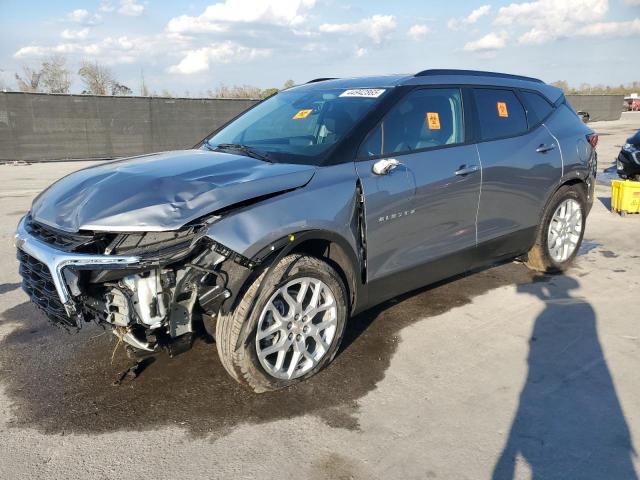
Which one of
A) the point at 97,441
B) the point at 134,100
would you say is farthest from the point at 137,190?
the point at 134,100

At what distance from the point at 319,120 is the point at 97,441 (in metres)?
2.45

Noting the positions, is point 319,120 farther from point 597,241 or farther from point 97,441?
point 597,241

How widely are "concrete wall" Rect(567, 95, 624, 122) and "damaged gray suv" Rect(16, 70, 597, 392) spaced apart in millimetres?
34062

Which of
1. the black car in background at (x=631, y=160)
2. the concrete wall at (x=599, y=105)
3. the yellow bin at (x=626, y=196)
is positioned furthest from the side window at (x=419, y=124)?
the concrete wall at (x=599, y=105)

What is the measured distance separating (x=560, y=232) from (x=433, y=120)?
216 centimetres

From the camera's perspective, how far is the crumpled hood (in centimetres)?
274

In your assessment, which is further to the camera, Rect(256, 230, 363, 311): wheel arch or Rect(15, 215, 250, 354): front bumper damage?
Rect(256, 230, 363, 311): wheel arch

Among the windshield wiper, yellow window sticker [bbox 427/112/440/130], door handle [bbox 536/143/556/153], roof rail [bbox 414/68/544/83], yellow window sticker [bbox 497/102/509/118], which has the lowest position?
door handle [bbox 536/143/556/153]

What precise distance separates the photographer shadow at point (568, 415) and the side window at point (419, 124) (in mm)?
1624

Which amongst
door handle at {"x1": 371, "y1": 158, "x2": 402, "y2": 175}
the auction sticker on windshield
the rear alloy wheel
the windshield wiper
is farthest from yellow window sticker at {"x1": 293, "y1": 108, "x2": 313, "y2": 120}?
the rear alloy wheel

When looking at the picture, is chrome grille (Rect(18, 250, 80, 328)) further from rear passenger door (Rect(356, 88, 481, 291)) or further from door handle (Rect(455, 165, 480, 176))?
door handle (Rect(455, 165, 480, 176))

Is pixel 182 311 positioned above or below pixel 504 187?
below

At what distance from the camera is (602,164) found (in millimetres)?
14062

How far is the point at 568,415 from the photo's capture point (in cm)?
293
